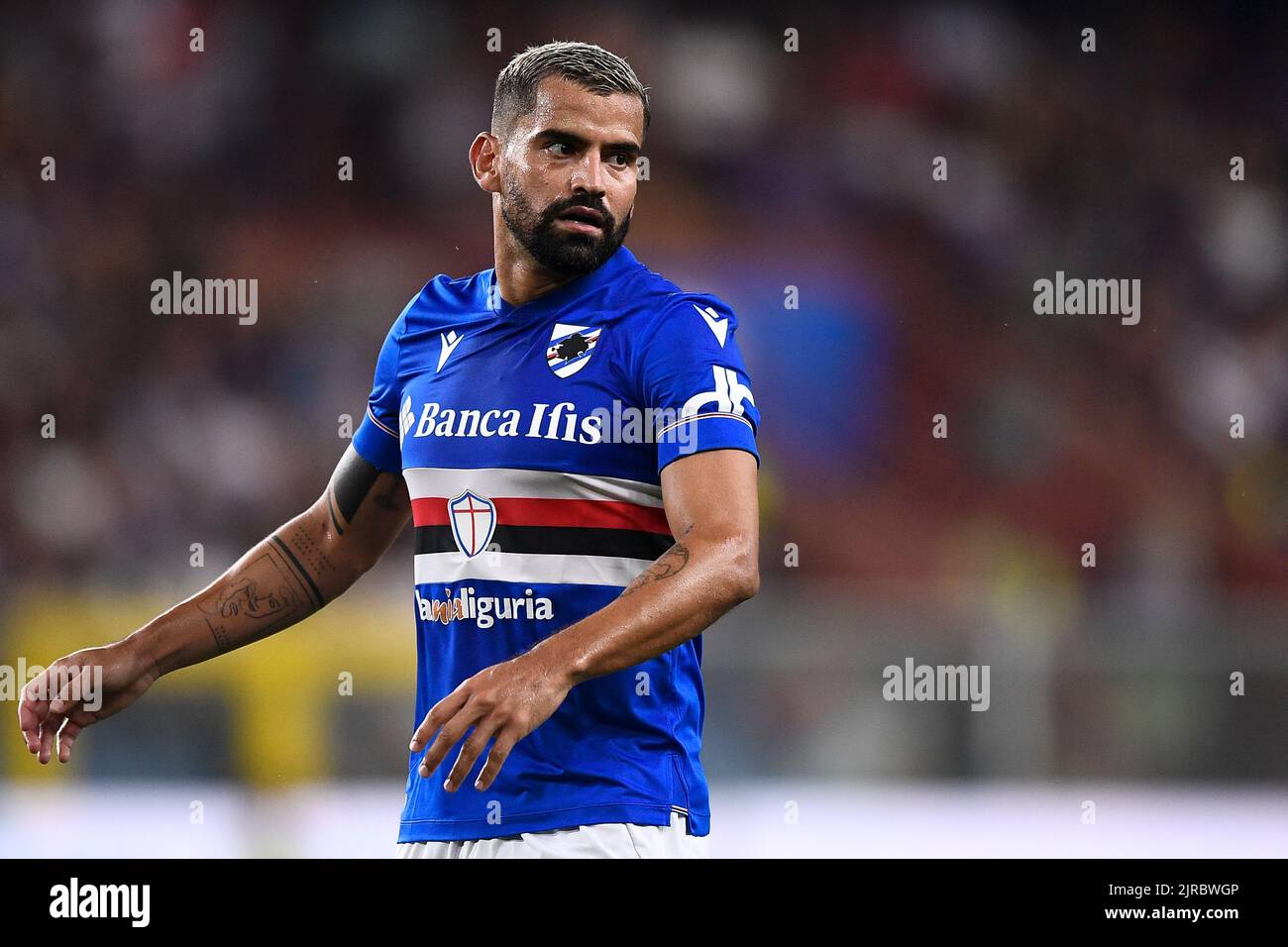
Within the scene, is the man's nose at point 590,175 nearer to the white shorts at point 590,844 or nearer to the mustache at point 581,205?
the mustache at point 581,205

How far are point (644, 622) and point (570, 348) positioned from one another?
0.60 meters

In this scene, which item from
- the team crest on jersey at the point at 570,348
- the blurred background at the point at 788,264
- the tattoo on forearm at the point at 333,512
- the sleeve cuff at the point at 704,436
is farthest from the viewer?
the blurred background at the point at 788,264

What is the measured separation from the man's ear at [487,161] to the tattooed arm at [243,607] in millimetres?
569

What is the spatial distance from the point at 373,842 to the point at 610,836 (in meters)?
3.74

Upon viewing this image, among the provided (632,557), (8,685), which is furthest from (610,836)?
(8,685)

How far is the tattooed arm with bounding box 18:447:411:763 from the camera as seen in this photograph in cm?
264

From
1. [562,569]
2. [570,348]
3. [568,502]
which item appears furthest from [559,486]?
[570,348]

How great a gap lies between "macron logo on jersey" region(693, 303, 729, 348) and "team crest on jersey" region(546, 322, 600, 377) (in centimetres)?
18

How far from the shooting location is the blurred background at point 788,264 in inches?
379

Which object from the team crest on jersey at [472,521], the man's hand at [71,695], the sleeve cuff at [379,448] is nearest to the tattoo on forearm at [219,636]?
the man's hand at [71,695]

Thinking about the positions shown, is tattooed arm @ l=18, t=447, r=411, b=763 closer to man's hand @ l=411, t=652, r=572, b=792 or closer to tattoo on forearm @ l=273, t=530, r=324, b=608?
tattoo on forearm @ l=273, t=530, r=324, b=608

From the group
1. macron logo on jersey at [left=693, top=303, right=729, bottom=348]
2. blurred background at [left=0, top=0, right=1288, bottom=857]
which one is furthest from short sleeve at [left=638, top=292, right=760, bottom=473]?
blurred background at [left=0, top=0, right=1288, bottom=857]

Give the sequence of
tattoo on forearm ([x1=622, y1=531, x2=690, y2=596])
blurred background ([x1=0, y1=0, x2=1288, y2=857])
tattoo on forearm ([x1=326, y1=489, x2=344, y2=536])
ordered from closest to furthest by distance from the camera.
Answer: tattoo on forearm ([x1=622, y1=531, x2=690, y2=596]), tattoo on forearm ([x1=326, y1=489, x2=344, y2=536]), blurred background ([x1=0, y1=0, x2=1288, y2=857])

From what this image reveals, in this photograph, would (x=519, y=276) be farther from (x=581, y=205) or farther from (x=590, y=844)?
(x=590, y=844)
